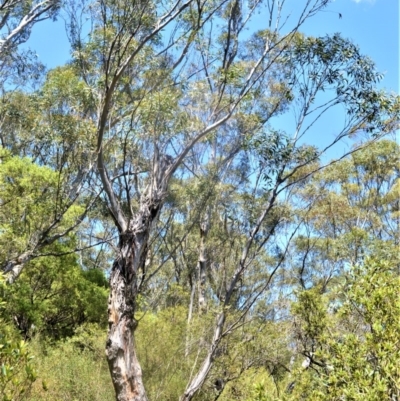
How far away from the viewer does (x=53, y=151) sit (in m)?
9.59

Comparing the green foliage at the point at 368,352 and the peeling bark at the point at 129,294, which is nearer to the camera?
the green foliage at the point at 368,352

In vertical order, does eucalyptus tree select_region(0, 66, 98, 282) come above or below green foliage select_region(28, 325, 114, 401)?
above

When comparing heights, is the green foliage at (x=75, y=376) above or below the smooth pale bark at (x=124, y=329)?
below

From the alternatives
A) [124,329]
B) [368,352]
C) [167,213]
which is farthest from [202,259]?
[368,352]

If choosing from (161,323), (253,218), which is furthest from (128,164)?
(161,323)

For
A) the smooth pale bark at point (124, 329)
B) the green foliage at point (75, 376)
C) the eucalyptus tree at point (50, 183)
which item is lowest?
the green foliage at point (75, 376)

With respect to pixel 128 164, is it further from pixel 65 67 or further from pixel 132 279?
pixel 65 67

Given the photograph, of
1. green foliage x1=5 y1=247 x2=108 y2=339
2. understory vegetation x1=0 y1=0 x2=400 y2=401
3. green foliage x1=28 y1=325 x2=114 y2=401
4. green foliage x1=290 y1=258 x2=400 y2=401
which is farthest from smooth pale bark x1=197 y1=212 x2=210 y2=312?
green foliage x1=290 y1=258 x2=400 y2=401

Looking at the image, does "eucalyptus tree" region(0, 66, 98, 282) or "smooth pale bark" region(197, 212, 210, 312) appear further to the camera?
"smooth pale bark" region(197, 212, 210, 312)

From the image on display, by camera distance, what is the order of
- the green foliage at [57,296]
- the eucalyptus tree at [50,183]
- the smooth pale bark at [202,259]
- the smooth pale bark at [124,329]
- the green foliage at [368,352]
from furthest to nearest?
the smooth pale bark at [202,259], the green foliage at [57,296], the eucalyptus tree at [50,183], the smooth pale bark at [124,329], the green foliage at [368,352]

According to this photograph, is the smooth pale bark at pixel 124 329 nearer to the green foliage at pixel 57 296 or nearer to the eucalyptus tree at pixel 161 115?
the eucalyptus tree at pixel 161 115

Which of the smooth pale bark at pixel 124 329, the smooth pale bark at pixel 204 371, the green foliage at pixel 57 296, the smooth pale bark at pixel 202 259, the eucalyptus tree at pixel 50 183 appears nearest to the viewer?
the smooth pale bark at pixel 124 329

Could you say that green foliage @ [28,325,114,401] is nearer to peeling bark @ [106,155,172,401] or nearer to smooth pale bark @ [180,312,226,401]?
smooth pale bark @ [180,312,226,401]

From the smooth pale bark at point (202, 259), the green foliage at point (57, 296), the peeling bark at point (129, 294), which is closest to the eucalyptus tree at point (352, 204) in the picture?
the smooth pale bark at point (202, 259)
